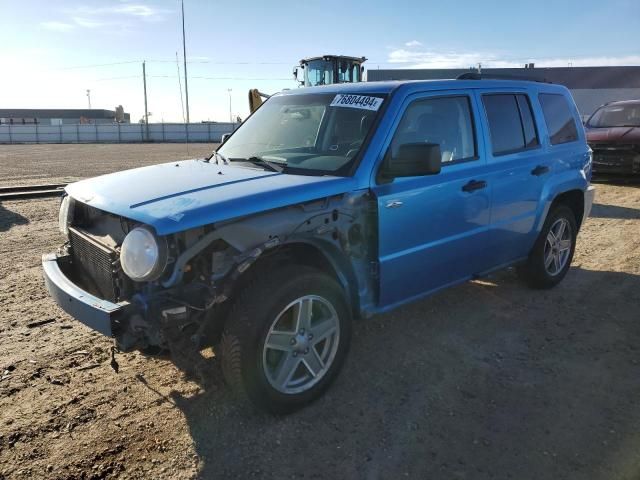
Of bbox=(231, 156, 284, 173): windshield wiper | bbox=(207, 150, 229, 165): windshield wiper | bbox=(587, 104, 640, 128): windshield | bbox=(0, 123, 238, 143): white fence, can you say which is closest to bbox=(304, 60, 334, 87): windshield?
bbox=(587, 104, 640, 128): windshield

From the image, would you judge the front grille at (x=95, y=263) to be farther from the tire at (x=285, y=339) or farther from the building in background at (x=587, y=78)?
the building in background at (x=587, y=78)

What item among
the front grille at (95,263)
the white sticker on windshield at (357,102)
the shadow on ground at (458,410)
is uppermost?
the white sticker on windshield at (357,102)

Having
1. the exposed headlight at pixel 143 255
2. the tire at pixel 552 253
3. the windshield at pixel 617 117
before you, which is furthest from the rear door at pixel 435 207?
the windshield at pixel 617 117

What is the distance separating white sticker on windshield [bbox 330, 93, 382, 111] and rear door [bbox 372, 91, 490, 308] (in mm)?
211

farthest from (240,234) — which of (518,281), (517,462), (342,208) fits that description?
(518,281)

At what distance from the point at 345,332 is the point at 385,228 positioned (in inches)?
29.0

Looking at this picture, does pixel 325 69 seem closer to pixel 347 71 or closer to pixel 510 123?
pixel 347 71

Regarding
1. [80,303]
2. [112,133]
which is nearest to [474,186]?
[80,303]

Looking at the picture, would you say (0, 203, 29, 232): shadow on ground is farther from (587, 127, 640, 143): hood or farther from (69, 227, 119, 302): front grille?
(587, 127, 640, 143): hood

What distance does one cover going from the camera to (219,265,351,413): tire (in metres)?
2.87

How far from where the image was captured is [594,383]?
11.5 feet

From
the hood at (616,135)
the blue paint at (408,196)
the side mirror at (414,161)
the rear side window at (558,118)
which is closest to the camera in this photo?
the blue paint at (408,196)

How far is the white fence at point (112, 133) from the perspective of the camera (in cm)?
4856

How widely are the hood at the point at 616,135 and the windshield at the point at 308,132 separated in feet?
32.0
